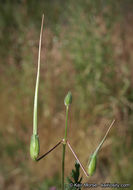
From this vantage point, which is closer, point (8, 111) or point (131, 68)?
point (131, 68)

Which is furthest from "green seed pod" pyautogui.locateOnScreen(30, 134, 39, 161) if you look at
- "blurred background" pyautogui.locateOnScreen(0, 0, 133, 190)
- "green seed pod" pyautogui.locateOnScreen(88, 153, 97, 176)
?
"blurred background" pyautogui.locateOnScreen(0, 0, 133, 190)

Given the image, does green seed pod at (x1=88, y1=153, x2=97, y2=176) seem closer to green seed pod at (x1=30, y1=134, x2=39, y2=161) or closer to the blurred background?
green seed pod at (x1=30, y1=134, x2=39, y2=161)

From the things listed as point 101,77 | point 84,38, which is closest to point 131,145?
point 101,77

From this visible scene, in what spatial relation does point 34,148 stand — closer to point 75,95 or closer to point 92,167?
point 92,167

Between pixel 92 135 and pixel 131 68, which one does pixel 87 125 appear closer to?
pixel 92 135

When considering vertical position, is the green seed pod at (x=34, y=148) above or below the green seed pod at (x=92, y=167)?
above

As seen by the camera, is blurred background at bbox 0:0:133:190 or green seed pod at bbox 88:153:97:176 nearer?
green seed pod at bbox 88:153:97:176

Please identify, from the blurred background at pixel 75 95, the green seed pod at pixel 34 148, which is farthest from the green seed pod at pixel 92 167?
the blurred background at pixel 75 95

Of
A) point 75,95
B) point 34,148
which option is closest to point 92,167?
point 34,148

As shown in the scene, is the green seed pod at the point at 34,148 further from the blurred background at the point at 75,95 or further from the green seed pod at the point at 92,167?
the blurred background at the point at 75,95
